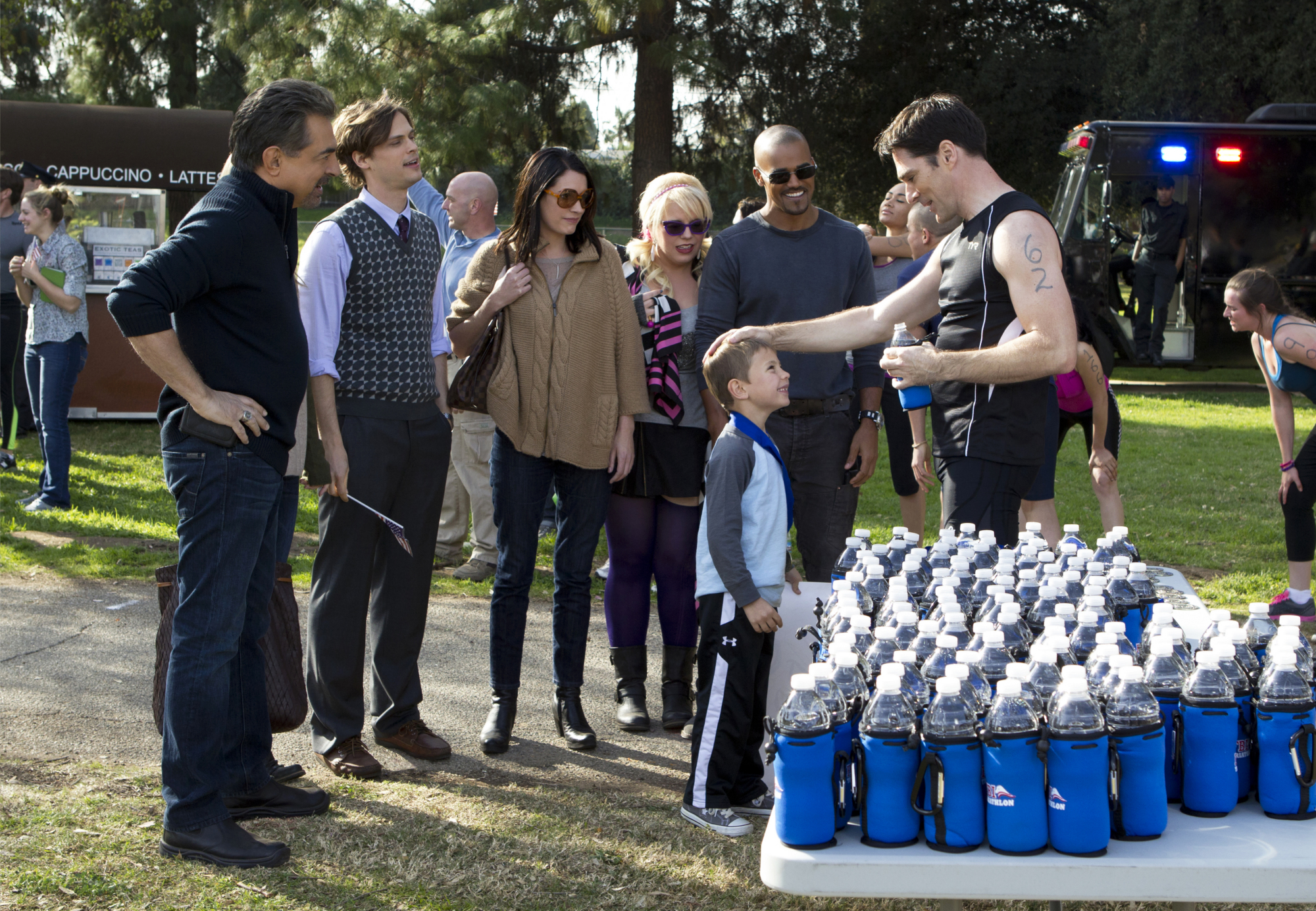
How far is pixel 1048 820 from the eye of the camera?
95.5 inches

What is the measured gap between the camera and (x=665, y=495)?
457cm

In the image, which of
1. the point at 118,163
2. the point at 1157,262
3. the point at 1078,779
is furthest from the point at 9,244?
the point at 1157,262

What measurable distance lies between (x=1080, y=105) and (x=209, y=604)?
796 inches

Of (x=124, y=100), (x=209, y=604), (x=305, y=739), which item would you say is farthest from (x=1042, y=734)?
(x=124, y=100)

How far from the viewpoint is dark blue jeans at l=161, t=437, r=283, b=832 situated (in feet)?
10.9

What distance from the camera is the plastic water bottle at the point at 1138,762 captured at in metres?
2.45

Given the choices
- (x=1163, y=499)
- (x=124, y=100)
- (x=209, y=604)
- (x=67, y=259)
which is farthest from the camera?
(x=124, y=100)

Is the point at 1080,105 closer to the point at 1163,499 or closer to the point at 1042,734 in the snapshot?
the point at 1163,499

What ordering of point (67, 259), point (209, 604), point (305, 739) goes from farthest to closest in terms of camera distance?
point (67, 259), point (305, 739), point (209, 604)

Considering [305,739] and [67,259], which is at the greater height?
[67,259]

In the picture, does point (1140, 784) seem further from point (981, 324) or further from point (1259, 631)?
point (981, 324)

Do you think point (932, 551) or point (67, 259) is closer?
point (932, 551)

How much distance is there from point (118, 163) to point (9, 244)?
10.0 feet

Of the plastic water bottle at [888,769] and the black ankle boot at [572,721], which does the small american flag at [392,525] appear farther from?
the plastic water bottle at [888,769]
